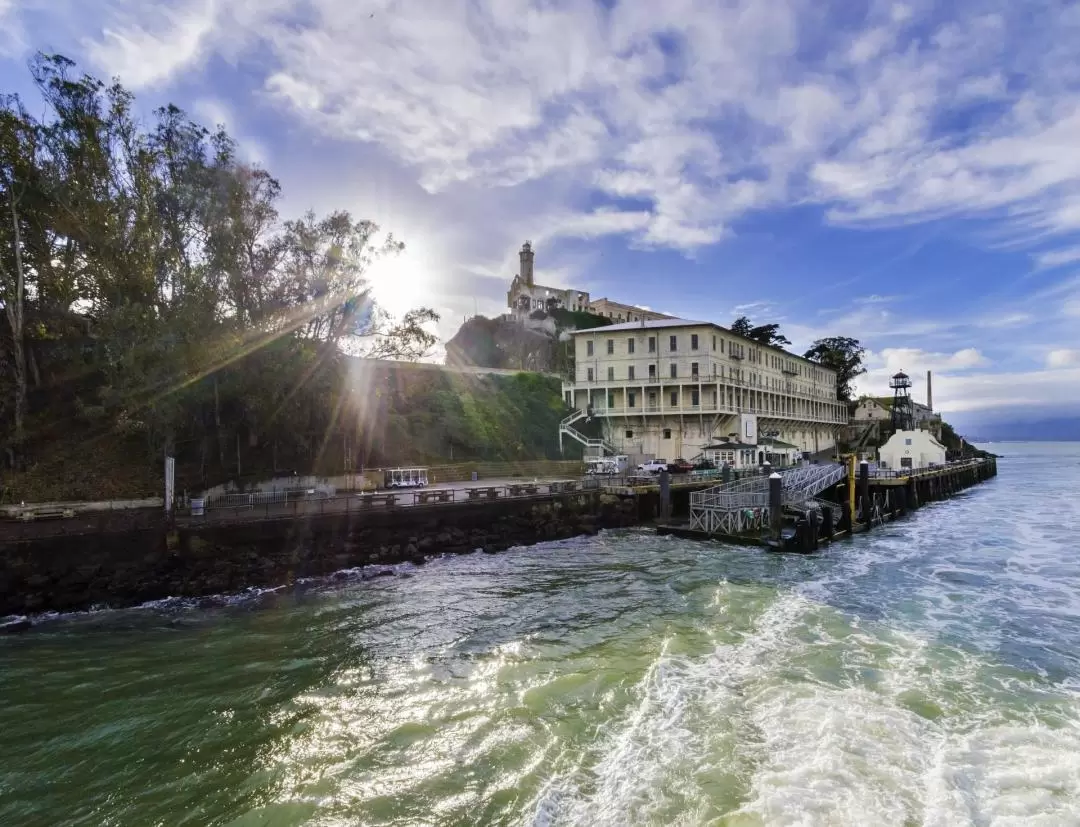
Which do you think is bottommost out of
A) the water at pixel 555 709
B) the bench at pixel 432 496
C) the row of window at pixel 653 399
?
the water at pixel 555 709

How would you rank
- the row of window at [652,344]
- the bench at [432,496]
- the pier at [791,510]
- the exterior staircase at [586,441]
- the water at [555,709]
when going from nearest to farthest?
the water at [555,709] → the pier at [791,510] → the bench at [432,496] → the row of window at [652,344] → the exterior staircase at [586,441]

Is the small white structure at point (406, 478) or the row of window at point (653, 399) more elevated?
the row of window at point (653, 399)

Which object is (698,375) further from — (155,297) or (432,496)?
(155,297)

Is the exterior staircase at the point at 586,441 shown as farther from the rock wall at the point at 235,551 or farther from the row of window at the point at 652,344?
the rock wall at the point at 235,551

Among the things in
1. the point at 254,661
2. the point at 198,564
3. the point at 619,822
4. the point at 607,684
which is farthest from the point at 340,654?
the point at 198,564

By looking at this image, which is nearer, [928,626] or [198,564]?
[928,626]

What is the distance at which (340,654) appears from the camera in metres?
13.2

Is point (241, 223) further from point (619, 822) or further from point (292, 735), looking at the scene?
point (619, 822)

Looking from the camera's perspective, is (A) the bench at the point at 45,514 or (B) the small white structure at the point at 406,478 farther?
(B) the small white structure at the point at 406,478

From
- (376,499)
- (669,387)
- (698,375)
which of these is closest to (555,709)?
(376,499)

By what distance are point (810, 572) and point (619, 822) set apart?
17.3 meters

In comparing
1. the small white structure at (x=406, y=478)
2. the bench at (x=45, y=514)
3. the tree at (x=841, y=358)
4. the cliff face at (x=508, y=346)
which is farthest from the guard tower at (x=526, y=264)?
the bench at (x=45, y=514)

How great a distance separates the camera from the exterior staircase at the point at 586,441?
177ft

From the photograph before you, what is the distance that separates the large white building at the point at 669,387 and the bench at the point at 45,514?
4222 centimetres
